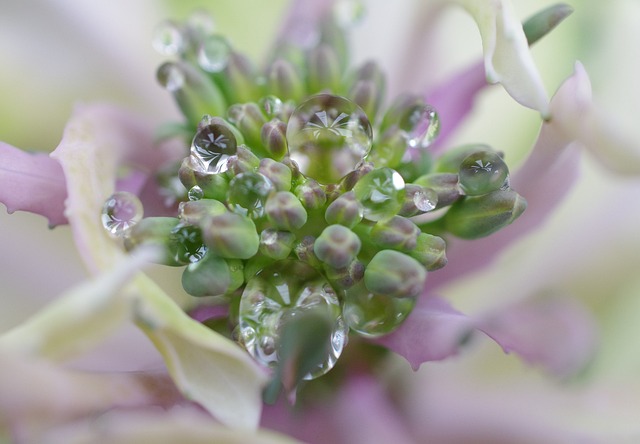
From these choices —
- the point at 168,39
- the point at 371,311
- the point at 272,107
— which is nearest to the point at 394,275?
the point at 371,311

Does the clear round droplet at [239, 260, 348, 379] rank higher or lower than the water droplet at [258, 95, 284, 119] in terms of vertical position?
lower

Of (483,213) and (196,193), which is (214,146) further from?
(483,213)

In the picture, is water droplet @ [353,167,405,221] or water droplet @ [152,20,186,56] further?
water droplet @ [152,20,186,56]

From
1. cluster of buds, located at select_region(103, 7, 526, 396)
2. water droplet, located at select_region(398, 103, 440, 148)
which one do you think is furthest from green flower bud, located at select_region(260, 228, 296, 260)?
water droplet, located at select_region(398, 103, 440, 148)

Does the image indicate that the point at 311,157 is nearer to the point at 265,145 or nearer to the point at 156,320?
the point at 265,145

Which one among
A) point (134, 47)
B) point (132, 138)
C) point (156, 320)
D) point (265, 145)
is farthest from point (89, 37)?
point (156, 320)

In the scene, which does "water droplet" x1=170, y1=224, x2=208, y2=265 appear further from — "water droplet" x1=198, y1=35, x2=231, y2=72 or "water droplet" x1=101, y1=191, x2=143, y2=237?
"water droplet" x1=198, y1=35, x2=231, y2=72

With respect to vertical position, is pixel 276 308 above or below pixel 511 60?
below
